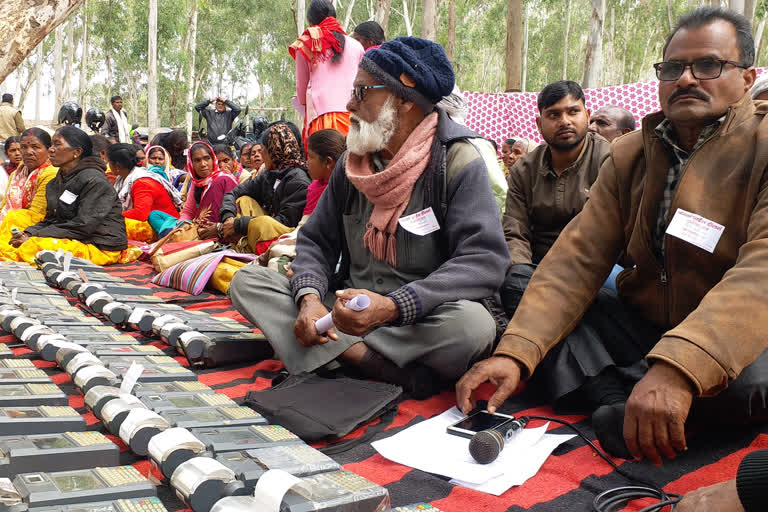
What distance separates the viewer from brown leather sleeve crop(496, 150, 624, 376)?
2070mm

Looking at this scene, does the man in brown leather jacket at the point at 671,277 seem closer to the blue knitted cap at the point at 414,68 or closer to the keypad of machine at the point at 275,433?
the keypad of machine at the point at 275,433

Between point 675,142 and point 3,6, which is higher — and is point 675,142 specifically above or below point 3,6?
below

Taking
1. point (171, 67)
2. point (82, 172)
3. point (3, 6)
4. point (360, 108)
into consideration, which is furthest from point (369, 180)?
point (171, 67)

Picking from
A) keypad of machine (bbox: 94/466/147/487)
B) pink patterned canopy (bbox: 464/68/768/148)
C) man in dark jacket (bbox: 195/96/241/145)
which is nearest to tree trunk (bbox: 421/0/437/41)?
pink patterned canopy (bbox: 464/68/768/148)

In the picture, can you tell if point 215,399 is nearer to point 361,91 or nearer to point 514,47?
point 361,91

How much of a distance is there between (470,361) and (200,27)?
3095cm

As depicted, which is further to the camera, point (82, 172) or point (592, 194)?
point (82, 172)

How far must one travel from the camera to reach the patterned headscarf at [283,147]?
16.7 ft

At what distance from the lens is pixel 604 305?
2.39 m

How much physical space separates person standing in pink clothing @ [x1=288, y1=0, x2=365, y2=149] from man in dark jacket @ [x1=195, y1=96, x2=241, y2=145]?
637cm

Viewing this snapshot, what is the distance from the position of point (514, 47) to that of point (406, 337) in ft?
29.0

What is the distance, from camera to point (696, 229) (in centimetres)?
196

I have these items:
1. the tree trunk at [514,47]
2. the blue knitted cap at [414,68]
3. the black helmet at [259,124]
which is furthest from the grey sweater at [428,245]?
the black helmet at [259,124]

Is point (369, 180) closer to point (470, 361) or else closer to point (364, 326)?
point (364, 326)
